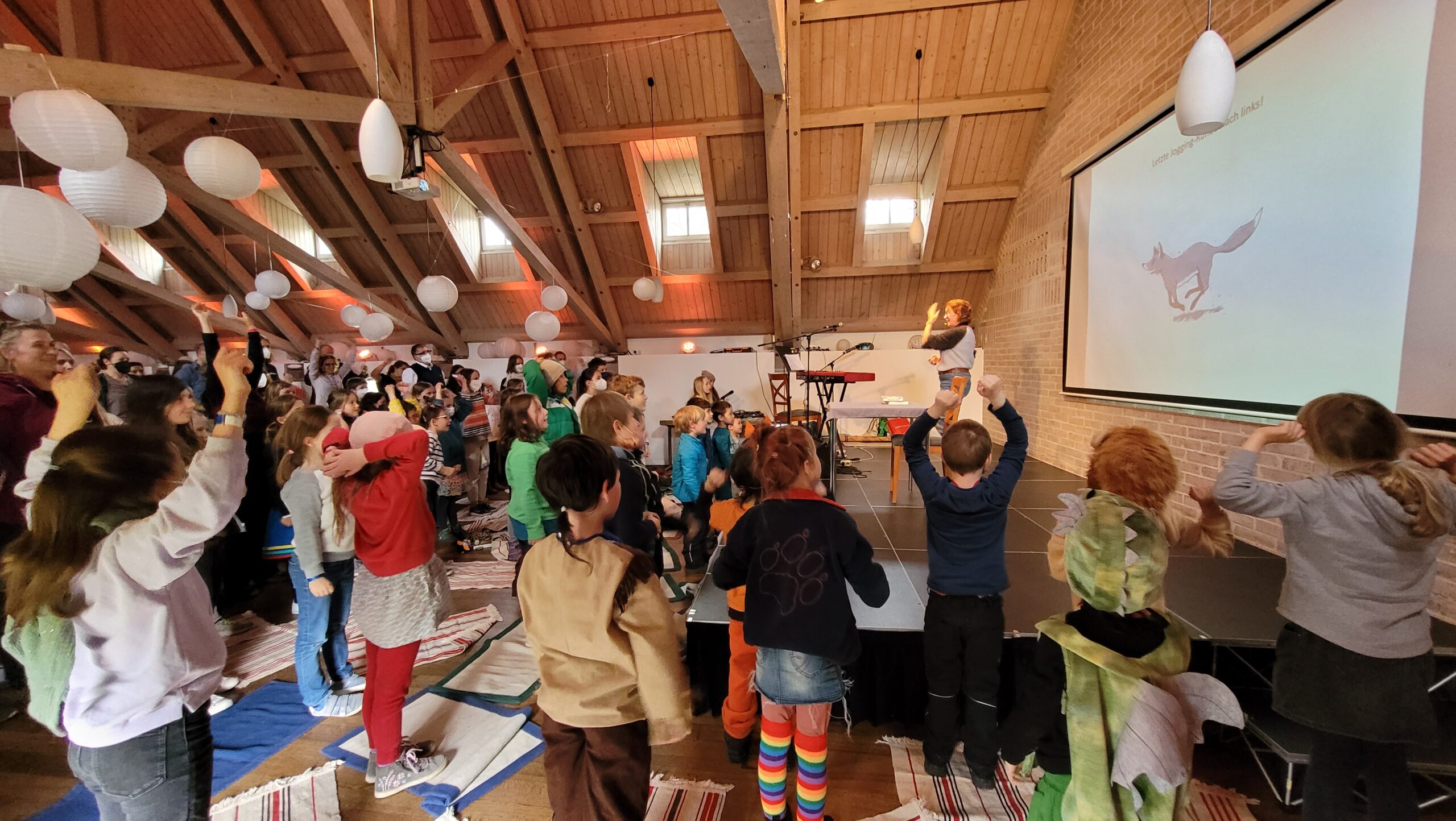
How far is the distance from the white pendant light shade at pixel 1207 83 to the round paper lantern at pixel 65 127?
481cm

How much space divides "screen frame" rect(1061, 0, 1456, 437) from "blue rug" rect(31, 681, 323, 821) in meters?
4.86

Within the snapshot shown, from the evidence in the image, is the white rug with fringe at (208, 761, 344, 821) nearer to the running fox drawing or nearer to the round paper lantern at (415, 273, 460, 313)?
the round paper lantern at (415, 273, 460, 313)

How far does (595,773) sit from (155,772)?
1004 mm

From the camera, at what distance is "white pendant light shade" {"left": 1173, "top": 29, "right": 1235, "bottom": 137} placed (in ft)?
5.97

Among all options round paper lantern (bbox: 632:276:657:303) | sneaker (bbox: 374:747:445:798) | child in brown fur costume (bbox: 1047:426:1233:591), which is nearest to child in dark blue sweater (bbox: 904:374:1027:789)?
child in brown fur costume (bbox: 1047:426:1233:591)

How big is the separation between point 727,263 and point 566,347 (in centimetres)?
352

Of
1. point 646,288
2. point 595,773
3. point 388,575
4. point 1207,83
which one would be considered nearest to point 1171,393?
point 1207,83

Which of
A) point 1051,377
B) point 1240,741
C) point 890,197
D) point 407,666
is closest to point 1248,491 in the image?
point 1240,741

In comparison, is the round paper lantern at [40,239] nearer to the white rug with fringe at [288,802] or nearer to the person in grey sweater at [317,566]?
the person in grey sweater at [317,566]

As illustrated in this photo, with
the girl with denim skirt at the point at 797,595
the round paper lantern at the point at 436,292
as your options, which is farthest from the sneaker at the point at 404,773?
the round paper lantern at the point at 436,292

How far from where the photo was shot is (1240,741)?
2062 mm

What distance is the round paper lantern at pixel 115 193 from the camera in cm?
302

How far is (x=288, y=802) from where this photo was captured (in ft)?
6.21

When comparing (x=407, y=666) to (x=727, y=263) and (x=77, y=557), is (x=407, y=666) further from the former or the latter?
(x=727, y=263)
